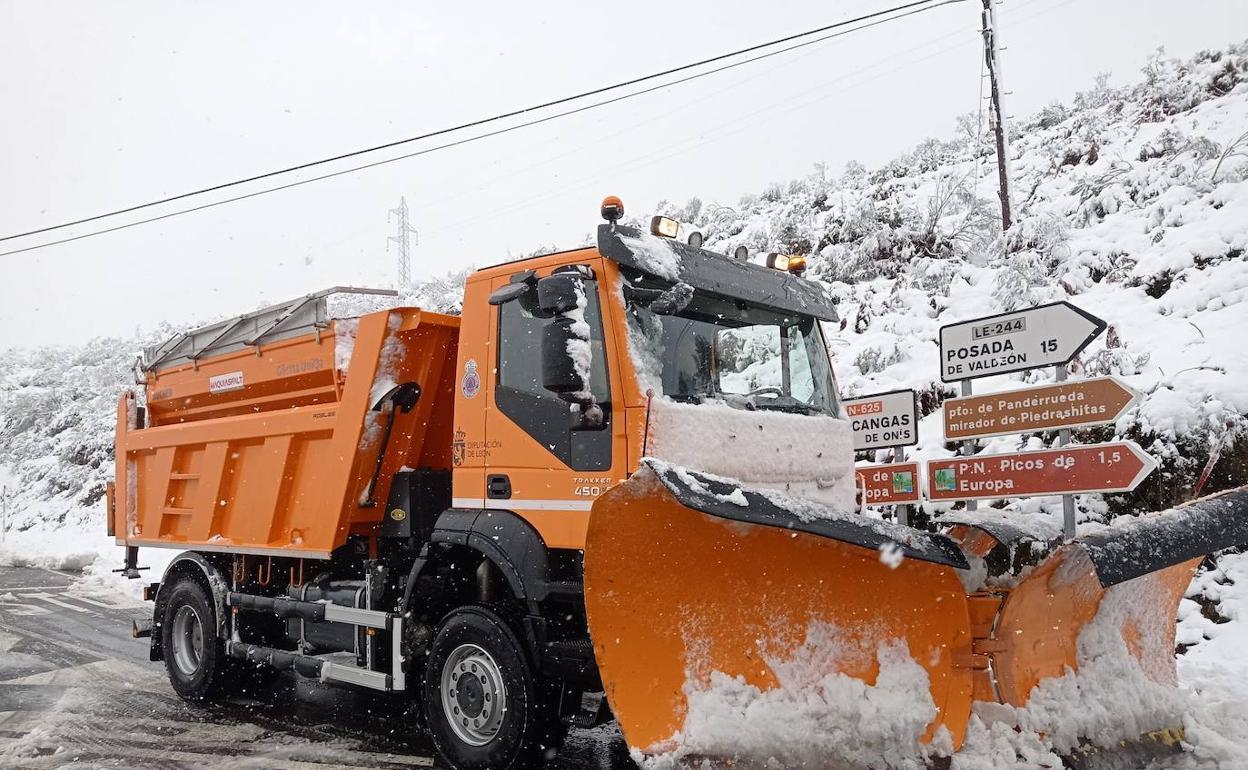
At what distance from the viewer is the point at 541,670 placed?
13.5 feet

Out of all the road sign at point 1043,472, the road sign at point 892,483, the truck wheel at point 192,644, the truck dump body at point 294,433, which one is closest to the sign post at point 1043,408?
the road sign at point 1043,472

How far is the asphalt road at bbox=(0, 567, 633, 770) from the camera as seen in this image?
4879mm

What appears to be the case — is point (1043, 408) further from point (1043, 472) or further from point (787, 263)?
point (787, 263)

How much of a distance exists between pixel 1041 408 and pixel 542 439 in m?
3.72

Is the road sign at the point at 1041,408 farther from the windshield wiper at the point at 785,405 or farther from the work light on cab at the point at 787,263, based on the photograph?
the windshield wiper at the point at 785,405

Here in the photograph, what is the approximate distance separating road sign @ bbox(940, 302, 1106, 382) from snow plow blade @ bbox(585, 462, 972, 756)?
304 centimetres

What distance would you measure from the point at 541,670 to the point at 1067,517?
13.0ft

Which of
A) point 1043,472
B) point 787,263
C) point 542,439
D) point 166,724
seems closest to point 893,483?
point 1043,472

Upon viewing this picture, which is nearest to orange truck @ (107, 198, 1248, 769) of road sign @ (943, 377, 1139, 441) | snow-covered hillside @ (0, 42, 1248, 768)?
snow-covered hillside @ (0, 42, 1248, 768)

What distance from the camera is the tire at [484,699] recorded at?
4.12 meters

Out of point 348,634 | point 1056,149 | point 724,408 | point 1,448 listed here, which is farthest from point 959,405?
point 1,448

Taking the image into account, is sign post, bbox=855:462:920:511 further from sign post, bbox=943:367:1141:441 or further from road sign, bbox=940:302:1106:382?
road sign, bbox=940:302:1106:382

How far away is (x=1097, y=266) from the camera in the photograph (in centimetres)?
1090

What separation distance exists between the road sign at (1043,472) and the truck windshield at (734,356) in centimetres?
201
